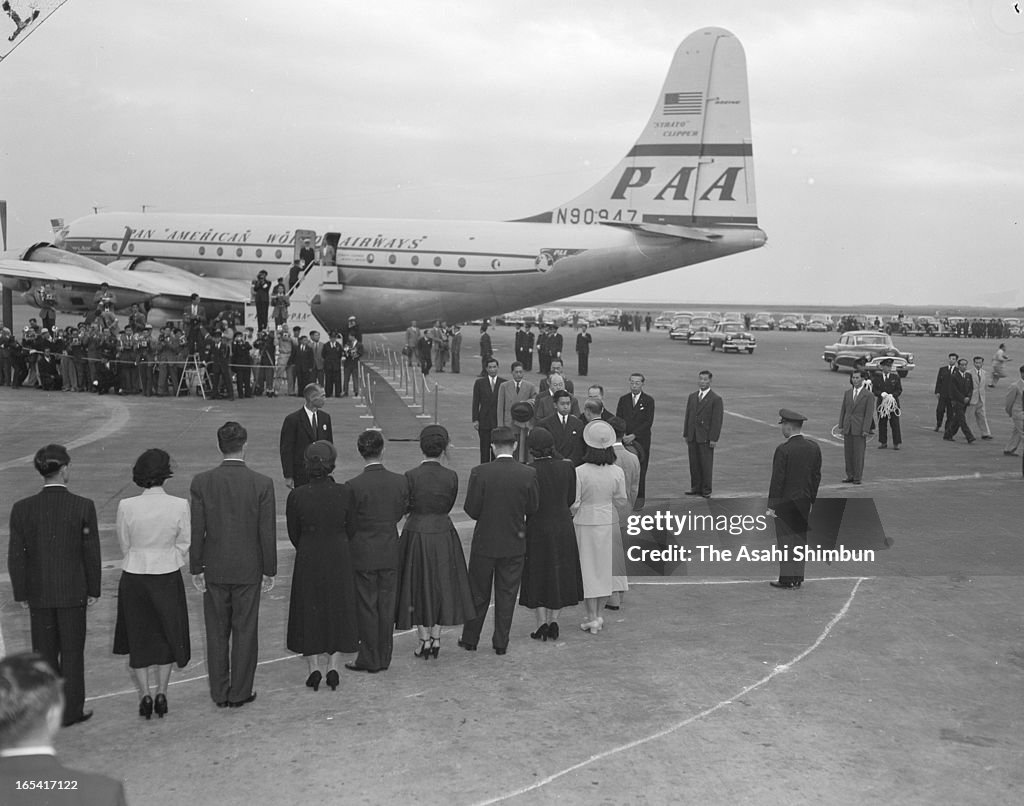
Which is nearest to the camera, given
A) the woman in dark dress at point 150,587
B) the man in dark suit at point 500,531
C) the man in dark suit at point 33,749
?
the man in dark suit at point 33,749

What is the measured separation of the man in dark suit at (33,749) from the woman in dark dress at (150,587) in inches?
134

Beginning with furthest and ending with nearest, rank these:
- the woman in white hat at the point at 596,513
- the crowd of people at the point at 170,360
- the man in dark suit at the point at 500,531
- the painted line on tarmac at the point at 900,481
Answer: the crowd of people at the point at 170,360 < the painted line on tarmac at the point at 900,481 < the woman in white hat at the point at 596,513 < the man in dark suit at the point at 500,531

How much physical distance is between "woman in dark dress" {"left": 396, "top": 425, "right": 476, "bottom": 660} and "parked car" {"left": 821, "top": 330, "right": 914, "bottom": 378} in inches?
1141

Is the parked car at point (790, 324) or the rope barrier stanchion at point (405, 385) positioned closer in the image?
the rope barrier stanchion at point (405, 385)

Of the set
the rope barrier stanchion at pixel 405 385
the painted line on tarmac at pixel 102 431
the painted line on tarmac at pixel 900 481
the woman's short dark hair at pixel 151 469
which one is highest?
the woman's short dark hair at pixel 151 469

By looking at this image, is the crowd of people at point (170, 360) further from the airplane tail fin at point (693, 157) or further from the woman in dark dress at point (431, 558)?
the woman in dark dress at point (431, 558)

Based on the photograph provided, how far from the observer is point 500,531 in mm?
6926

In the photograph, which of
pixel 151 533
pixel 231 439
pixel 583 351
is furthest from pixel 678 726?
pixel 583 351

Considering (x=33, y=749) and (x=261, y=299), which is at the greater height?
(x=261, y=299)

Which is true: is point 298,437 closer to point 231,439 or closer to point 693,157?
point 231,439

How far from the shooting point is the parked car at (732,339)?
45.9 m

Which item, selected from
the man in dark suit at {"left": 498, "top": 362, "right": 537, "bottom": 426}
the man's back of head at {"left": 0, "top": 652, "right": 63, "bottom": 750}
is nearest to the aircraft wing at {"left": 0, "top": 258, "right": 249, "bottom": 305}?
the man in dark suit at {"left": 498, "top": 362, "right": 537, "bottom": 426}

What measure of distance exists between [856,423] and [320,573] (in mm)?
9375
